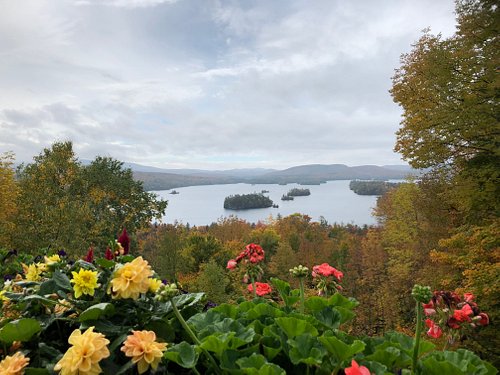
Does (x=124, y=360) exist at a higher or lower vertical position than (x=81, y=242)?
higher

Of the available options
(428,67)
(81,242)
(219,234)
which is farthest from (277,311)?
(219,234)

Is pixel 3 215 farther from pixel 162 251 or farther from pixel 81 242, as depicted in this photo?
pixel 162 251

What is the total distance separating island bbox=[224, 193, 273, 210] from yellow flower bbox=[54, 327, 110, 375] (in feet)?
A: 286

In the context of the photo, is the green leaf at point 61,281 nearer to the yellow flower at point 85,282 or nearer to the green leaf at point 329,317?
the yellow flower at point 85,282

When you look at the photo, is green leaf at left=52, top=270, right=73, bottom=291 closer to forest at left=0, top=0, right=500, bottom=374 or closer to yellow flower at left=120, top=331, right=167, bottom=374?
forest at left=0, top=0, right=500, bottom=374

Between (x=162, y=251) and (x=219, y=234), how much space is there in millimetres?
16491

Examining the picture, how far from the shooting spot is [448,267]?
11.2m

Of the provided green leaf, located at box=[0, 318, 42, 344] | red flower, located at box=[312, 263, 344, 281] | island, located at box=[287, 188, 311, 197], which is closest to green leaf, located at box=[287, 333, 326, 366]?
red flower, located at box=[312, 263, 344, 281]

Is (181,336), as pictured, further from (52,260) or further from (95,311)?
(52,260)

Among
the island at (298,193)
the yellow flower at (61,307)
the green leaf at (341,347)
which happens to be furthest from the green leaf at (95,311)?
the island at (298,193)

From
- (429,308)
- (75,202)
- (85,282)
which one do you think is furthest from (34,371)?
(75,202)

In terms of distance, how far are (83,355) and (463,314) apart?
65.3 inches

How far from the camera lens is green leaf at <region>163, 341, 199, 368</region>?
4.34ft

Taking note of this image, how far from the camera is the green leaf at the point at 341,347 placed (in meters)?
1.31
